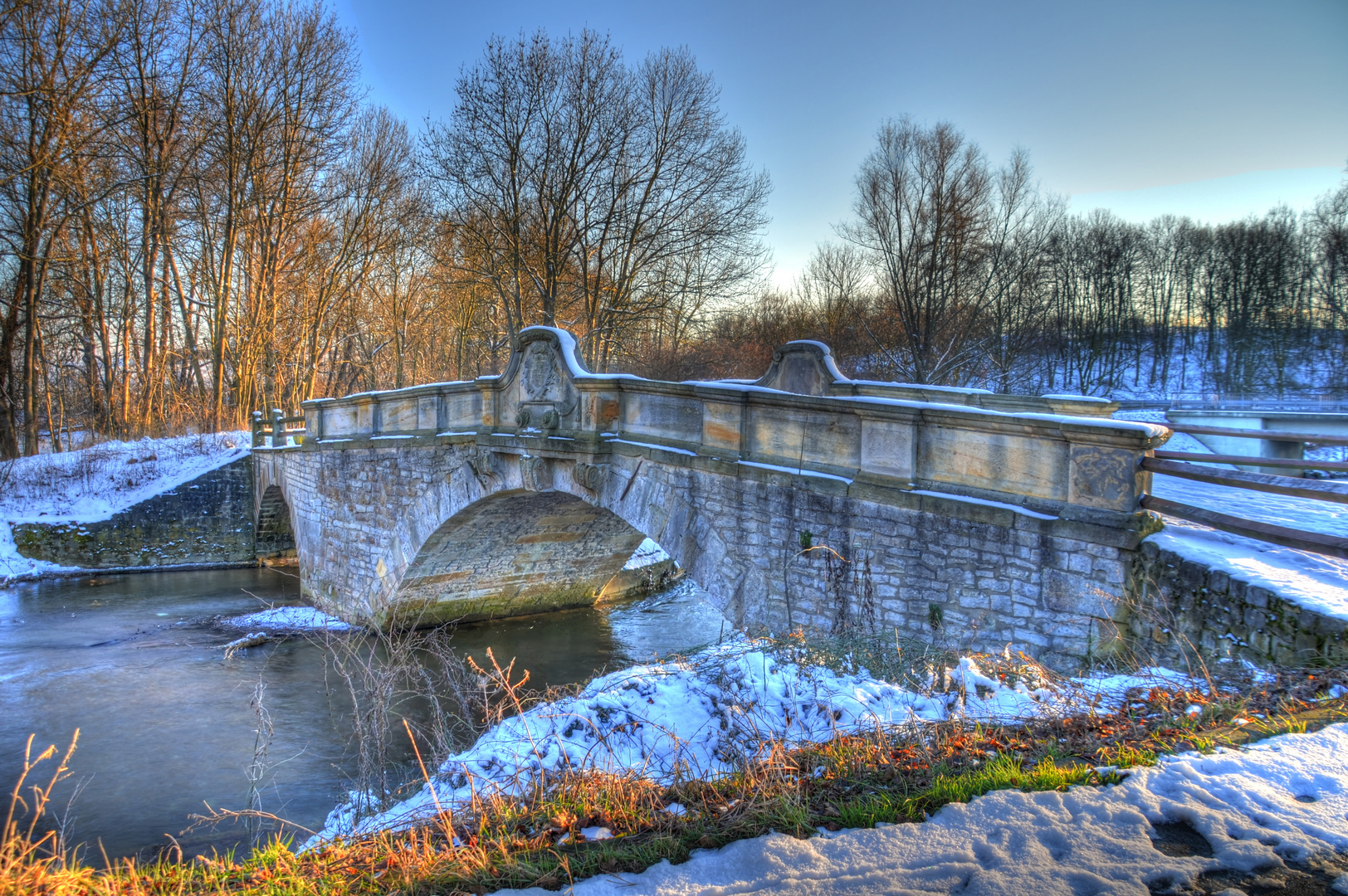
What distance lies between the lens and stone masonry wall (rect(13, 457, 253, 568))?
16703mm

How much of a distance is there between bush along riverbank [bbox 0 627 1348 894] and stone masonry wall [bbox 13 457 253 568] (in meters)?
16.7

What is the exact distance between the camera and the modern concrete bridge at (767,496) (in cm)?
468

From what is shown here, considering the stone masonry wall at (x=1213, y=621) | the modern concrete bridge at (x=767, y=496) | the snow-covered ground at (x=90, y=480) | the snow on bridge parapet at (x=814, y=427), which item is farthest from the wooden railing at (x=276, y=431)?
the stone masonry wall at (x=1213, y=621)

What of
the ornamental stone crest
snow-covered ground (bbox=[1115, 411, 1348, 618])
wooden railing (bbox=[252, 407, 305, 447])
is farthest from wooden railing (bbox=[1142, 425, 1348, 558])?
wooden railing (bbox=[252, 407, 305, 447])

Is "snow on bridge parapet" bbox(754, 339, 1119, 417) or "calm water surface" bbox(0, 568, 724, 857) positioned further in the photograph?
"snow on bridge parapet" bbox(754, 339, 1119, 417)

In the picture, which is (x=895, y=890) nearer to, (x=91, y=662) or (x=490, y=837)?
(x=490, y=837)

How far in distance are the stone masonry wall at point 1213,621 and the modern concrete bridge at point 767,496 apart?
14cm

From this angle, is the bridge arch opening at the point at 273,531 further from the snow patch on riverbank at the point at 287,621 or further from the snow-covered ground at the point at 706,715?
the snow-covered ground at the point at 706,715

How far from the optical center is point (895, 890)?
7.34ft

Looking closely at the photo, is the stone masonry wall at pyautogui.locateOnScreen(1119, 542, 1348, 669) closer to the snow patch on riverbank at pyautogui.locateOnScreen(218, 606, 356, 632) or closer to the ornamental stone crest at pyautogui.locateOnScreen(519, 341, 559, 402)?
the ornamental stone crest at pyautogui.locateOnScreen(519, 341, 559, 402)

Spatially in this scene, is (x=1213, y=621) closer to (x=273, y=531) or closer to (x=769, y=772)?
(x=769, y=772)

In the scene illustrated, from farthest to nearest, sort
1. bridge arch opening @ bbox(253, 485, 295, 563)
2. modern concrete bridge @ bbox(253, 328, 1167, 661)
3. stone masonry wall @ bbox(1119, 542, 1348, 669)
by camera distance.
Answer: bridge arch opening @ bbox(253, 485, 295, 563) → modern concrete bridge @ bbox(253, 328, 1167, 661) → stone masonry wall @ bbox(1119, 542, 1348, 669)

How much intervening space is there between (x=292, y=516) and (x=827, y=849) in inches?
633

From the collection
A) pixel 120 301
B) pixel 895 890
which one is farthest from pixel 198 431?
pixel 895 890
